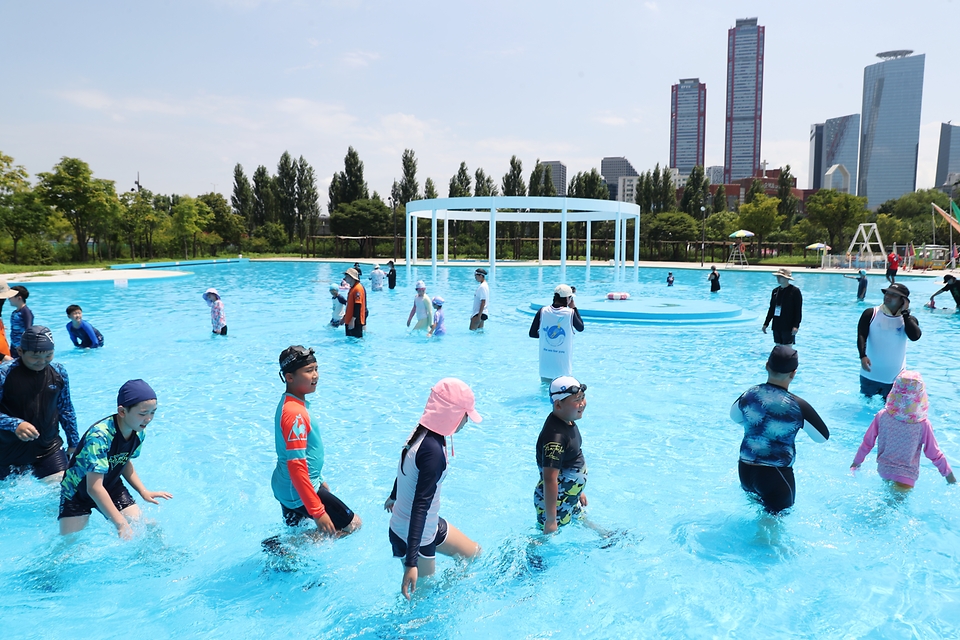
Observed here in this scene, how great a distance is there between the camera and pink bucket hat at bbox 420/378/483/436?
10.5ft

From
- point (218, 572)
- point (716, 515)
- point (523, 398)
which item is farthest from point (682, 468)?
point (218, 572)

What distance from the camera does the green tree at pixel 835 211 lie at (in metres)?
52.4

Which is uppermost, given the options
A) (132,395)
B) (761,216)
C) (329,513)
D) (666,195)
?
(666,195)

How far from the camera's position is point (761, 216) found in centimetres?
5544

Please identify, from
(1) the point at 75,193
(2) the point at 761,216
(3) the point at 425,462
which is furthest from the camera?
(2) the point at 761,216

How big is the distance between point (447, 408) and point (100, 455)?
2.30 m

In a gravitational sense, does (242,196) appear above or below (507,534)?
above

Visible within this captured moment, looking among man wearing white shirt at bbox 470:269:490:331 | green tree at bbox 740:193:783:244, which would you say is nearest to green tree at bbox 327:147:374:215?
green tree at bbox 740:193:783:244

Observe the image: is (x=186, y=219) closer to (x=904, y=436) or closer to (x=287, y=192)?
(x=287, y=192)

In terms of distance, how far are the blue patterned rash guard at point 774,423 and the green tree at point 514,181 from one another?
6253cm

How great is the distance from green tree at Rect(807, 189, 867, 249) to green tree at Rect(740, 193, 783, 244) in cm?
296

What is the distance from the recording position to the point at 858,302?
2311cm

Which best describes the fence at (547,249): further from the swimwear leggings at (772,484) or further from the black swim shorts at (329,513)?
the black swim shorts at (329,513)

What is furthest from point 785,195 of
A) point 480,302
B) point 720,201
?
point 480,302
